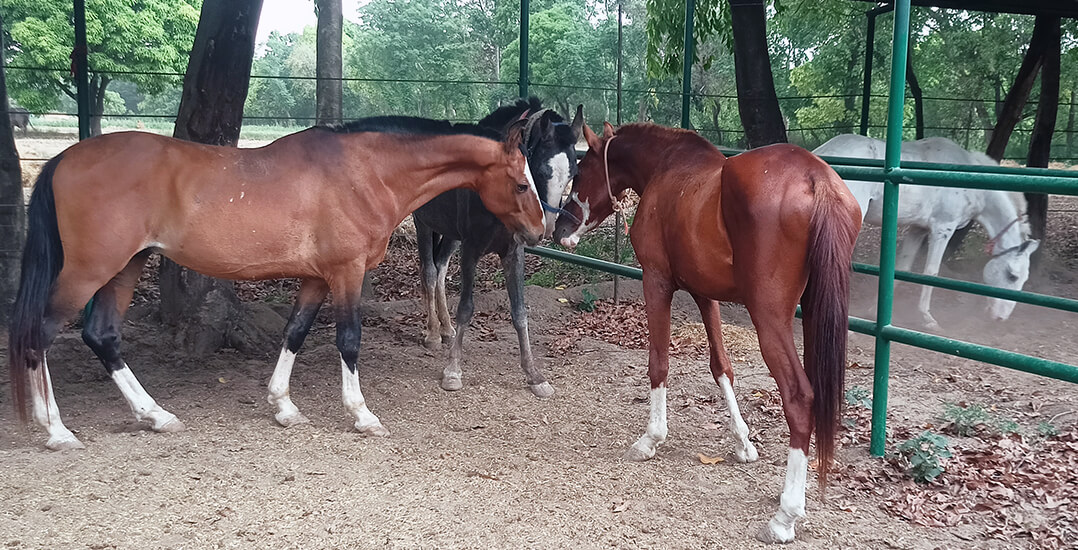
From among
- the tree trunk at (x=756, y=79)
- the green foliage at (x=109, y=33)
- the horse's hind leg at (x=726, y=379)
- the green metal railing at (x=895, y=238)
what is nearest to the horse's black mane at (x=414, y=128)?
the horse's hind leg at (x=726, y=379)

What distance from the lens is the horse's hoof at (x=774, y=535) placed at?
2.74 meters

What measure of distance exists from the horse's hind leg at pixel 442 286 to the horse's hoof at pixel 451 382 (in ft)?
3.33

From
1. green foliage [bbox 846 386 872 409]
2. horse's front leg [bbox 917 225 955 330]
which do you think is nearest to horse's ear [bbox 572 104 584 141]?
green foliage [bbox 846 386 872 409]

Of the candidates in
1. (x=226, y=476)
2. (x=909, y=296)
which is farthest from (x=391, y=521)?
(x=909, y=296)

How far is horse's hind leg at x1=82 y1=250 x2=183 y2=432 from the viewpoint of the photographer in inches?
149

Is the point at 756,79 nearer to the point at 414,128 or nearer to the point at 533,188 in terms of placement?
the point at 533,188

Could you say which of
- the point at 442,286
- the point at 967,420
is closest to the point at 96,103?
the point at 442,286

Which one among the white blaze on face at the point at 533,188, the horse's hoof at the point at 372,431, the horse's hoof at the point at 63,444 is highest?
the white blaze on face at the point at 533,188

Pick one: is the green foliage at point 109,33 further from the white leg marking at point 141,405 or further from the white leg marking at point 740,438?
the white leg marking at point 740,438

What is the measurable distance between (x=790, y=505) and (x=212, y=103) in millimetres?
4457

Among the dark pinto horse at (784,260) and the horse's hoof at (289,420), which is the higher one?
the dark pinto horse at (784,260)

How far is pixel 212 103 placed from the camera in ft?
16.5

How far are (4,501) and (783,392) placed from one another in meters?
3.20

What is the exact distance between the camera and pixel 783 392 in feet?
9.25
